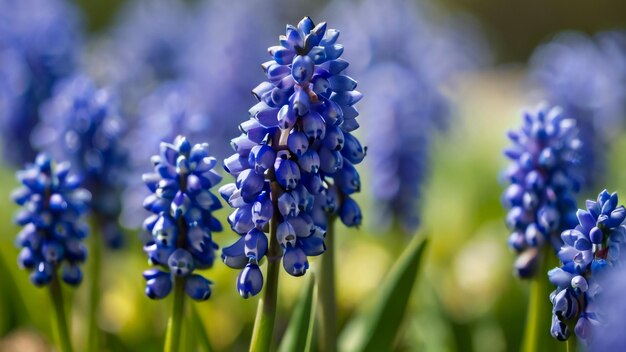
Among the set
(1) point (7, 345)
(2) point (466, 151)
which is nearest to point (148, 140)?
(1) point (7, 345)

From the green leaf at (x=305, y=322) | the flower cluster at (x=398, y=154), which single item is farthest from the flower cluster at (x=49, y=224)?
the flower cluster at (x=398, y=154)

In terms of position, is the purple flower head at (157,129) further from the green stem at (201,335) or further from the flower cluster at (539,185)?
the flower cluster at (539,185)

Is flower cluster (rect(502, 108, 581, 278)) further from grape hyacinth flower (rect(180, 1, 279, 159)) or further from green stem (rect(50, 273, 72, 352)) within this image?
grape hyacinth flower (rect(180, 1, 279, 159))

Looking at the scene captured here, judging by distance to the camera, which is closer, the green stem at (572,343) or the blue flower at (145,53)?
the green stem at (572,343)

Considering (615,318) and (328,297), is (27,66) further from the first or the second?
(615,318)

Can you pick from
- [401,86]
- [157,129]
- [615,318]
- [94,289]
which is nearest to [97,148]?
[157,129]

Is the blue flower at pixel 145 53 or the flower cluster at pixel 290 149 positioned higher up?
the blue flower at pixel 145 53

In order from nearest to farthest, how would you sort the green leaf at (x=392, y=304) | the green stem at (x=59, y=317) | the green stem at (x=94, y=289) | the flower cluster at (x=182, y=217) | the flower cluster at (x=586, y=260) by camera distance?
the flower cluster at (x=586, y=260)
the flower cluster at (x=182, y=217)
the green stem at (x=59, y=317)
the green leaf at (x=392, y=304)
the green stem at (x=94, y=289)

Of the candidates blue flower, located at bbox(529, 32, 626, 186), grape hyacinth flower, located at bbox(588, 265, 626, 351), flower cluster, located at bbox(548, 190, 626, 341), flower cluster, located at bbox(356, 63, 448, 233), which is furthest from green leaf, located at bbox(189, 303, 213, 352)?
blue flower, located at bbox(529, 32, 626, 186)

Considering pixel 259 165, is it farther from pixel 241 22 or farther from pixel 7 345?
pixel 241 22
